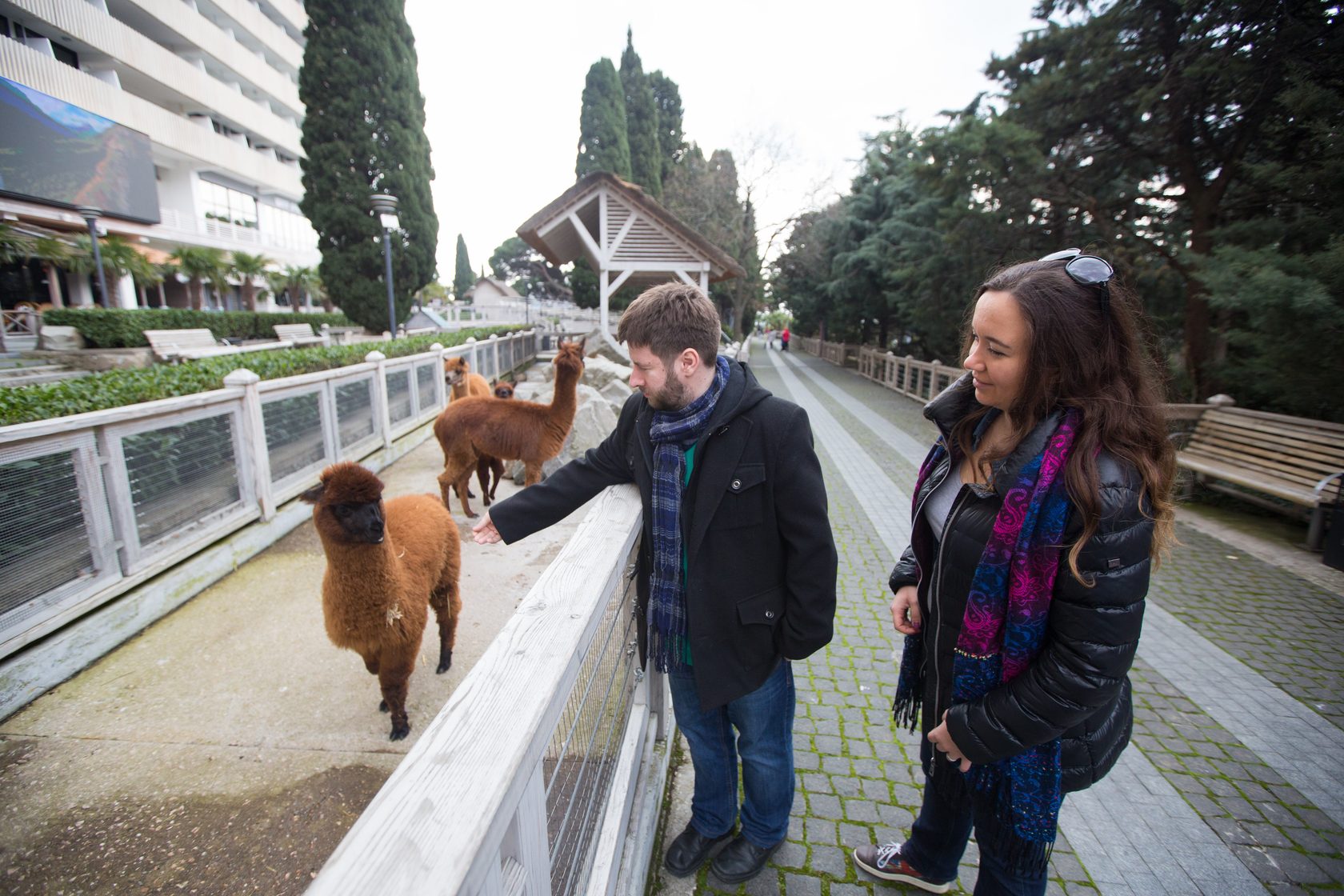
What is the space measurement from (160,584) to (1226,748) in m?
6.61

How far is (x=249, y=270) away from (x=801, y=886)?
36735 mm

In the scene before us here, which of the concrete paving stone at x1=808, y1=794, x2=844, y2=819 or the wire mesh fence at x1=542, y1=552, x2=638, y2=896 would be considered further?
the concrete paving stone at x1=808, y1=794, x2=844, y2=819

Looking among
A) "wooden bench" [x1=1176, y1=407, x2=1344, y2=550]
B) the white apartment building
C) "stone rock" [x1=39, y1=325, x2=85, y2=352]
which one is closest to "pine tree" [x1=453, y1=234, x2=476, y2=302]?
the white apartment building

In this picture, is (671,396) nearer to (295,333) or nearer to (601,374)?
(601,374)

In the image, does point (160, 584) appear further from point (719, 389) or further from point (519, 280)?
point (519, 280)

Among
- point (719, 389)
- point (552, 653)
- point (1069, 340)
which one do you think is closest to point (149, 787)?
point (552, 653)

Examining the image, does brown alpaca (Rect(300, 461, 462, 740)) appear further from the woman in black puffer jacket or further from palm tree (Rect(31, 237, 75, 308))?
palm tree (Rect(31, 237, 75, 308))

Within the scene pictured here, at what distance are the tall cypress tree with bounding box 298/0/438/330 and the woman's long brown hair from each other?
68.6ft

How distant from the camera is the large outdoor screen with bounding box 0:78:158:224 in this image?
1847 cm

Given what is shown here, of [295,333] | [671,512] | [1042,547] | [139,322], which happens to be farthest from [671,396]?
[295,333]

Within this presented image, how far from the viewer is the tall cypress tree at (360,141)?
19141 mm

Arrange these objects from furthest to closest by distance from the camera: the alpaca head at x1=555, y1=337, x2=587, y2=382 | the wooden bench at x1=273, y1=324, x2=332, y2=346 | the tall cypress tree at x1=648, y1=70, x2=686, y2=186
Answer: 1. the tall cypress tree at x1=648, y1=70, x2=686, y2=186
2. the wooden bench at x1=273, y1=324, x2=332, y2=346
3. the alpaca head at x1=555, y1=337, x2=587, y2=382

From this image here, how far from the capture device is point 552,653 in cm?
117

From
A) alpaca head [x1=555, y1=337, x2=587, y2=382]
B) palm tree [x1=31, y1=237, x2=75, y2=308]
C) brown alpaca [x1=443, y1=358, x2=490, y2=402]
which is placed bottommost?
brown alpaca [x1=443, y1=358, x2=490, y2=402]
